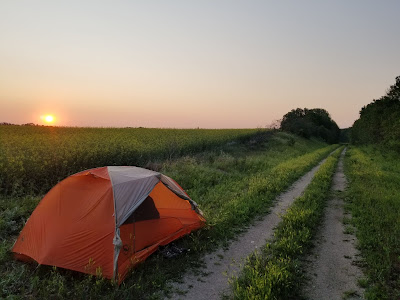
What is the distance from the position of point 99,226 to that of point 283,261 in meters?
3.79

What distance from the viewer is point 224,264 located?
6.09 m

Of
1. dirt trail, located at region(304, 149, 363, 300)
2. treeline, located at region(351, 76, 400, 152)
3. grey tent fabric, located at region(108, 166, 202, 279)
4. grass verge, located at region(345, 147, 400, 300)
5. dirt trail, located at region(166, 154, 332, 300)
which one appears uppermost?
treeline, located at region(351, 76, 400, 152)

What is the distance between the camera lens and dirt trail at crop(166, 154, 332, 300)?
5059 millimetres

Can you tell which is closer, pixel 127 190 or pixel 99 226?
pixel 99 226

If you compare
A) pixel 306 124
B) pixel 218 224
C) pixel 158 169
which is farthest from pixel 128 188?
pixel 306 124

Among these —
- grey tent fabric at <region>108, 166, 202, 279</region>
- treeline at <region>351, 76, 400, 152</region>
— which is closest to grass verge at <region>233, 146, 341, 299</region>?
grey tent fabric at <region>108, 166, 202, 279</region>

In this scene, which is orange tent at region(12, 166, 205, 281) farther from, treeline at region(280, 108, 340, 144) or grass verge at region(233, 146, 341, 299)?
treeline at region(280, 108, 340, 144)

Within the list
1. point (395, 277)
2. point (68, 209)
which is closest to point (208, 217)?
point (68, 209)

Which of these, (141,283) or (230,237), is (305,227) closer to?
(230,237)

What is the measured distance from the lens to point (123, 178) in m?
6.53

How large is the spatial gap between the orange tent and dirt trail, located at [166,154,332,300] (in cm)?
118

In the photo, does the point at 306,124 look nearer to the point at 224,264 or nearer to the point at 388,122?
the point at 388,122

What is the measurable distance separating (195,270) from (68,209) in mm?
3037

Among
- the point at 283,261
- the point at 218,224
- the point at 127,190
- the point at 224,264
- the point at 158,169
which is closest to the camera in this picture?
the point at 283,261
